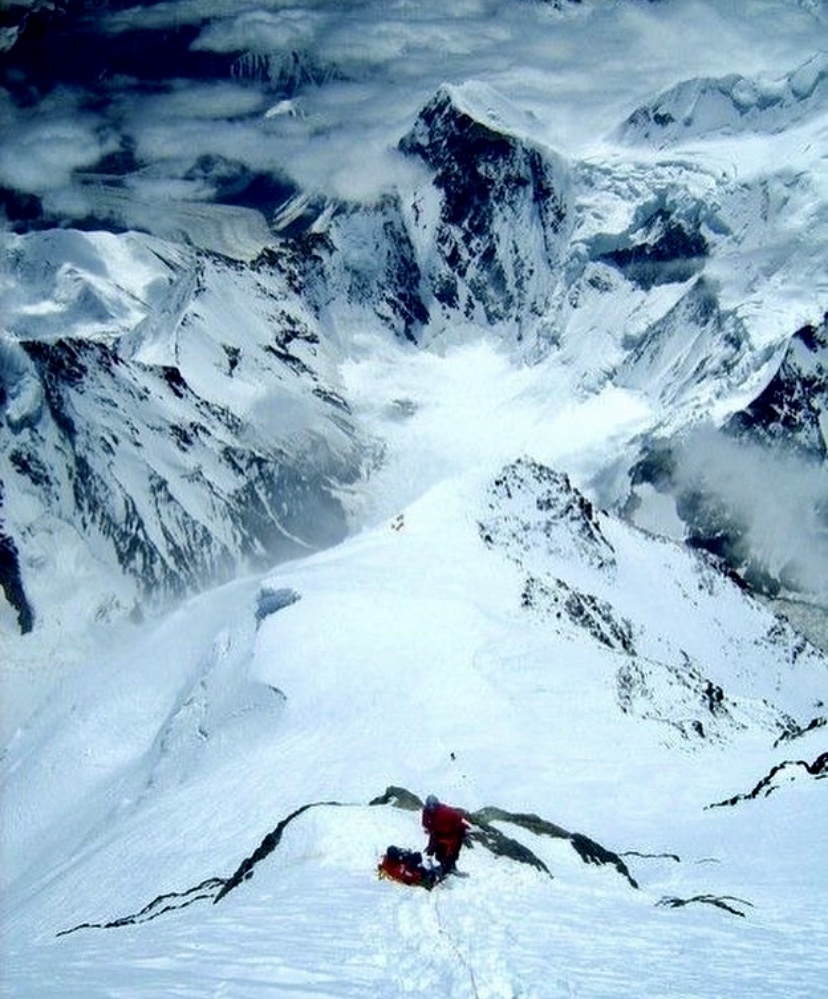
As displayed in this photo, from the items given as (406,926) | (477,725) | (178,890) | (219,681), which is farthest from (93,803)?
(406,926)

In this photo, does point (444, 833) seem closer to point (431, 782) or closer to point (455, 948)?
point (455, 948)

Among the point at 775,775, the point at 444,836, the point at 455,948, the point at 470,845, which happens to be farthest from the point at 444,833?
Result: the point at 775,775

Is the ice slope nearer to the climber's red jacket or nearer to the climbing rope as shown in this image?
the climbing rope

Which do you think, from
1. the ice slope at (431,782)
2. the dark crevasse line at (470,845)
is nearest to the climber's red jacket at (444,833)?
the ice slope at (431,782)

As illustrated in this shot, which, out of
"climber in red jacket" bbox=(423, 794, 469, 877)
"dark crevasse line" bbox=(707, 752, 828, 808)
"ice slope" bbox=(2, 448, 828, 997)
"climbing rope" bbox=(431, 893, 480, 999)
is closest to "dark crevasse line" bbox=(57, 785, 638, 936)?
"ice slope" bbox=(2, 448, 828, 997)

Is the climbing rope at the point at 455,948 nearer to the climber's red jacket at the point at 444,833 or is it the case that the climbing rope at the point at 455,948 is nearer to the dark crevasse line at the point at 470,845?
the climber's red jacket at the point at 444,833

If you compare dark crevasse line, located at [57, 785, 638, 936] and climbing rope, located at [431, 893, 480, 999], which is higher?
climbing rope, located at [431, 893, 480, 999]

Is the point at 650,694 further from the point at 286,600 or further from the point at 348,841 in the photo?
the point at 348,841
